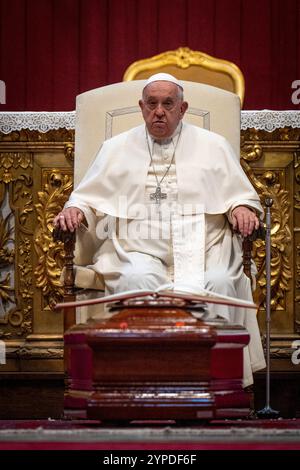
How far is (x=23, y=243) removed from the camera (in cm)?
593

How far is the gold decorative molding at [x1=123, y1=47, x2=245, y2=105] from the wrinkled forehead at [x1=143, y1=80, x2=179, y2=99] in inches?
81.4

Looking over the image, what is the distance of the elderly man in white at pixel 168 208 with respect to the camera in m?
4.68

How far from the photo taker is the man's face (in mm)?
4875

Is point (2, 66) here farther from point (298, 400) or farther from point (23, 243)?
point (298, 400)

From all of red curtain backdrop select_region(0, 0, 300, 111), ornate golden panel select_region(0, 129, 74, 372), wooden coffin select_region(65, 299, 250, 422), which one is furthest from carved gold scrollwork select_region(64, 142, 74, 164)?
wooden coffin select_region(65, 299, 250, 422)

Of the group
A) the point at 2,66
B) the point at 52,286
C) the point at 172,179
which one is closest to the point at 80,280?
the point at 172,179

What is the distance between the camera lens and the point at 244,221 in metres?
4.63

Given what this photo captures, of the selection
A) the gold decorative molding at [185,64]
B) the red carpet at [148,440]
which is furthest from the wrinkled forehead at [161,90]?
the red carpet at [148,440]

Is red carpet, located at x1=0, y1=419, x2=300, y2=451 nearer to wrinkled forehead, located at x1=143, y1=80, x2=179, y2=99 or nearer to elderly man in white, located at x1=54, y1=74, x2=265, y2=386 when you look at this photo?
elderly man in white, located at x1=54, y1=74, x2=265, y2=386

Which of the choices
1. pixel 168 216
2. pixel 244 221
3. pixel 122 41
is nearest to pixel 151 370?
pixel 244 221

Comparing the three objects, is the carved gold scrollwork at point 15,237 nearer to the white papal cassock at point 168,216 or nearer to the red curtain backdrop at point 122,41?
the white papal cassock at point 168,216

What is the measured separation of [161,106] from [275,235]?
1317 mm

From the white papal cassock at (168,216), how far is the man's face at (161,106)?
177mm

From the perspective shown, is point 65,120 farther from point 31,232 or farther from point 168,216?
point 168,216
